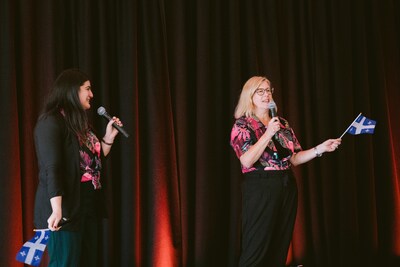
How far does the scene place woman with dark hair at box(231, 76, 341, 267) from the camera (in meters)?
2.56

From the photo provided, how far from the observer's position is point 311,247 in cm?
362

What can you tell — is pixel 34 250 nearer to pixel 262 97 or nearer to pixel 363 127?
pixel 262 97

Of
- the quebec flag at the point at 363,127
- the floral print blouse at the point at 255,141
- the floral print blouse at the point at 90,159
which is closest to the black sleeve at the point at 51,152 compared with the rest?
the floral print blouse at the point at 90,159

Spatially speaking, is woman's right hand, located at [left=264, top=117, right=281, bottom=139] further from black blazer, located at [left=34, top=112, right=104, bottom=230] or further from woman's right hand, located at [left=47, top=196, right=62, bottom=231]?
woman's right hand, located at [left=47, top=196, right=62, bottom=231]

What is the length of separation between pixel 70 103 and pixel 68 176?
33cm

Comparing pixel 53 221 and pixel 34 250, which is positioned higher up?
pixel 53 221

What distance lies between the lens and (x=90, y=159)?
2137 millimetres

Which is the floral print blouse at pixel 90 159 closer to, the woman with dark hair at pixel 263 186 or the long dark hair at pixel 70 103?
the long dark hair at pixel 70 103

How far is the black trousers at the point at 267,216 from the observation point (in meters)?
2.56

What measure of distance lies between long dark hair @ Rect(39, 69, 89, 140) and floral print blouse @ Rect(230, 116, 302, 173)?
0.85 m

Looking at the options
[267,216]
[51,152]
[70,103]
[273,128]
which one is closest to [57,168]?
[51,152]

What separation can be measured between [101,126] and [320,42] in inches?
72.1

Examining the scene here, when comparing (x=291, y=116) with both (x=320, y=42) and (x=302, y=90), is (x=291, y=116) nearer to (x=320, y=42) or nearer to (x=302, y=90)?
(x=302, y=90)

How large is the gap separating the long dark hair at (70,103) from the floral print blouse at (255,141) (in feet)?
2.80
